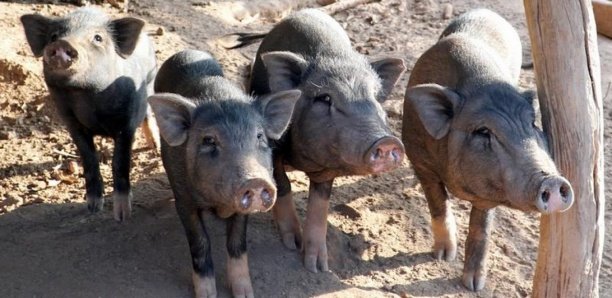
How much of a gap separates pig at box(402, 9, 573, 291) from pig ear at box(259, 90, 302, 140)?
0.74 m

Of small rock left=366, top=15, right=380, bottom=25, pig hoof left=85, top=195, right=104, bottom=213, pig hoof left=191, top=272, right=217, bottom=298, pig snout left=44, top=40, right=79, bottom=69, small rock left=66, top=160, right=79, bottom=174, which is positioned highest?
pig snout left=44, top=40, right=79, bottom=69

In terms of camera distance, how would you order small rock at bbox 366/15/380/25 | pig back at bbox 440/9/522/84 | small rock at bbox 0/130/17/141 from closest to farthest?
pig back at bbox 440/9/522/84 < small rock at bbox 0/130/17/141 < small rock at bbox 366/15/380/25

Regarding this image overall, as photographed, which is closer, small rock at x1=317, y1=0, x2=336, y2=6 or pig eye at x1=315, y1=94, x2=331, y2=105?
pig eye at x1=315, y1=94, x2=331, y2=105

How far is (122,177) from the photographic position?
5984mm

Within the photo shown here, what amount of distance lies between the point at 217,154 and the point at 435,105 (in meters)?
1.40

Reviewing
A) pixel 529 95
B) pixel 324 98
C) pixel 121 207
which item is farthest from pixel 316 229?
pixel 529 95

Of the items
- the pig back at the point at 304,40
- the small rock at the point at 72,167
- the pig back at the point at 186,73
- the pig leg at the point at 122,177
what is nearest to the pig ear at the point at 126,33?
the pig back at the point at 186,73

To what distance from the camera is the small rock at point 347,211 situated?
6.31m

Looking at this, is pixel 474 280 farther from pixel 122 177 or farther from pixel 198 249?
pixel 122 177

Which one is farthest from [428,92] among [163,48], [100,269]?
[163,48]

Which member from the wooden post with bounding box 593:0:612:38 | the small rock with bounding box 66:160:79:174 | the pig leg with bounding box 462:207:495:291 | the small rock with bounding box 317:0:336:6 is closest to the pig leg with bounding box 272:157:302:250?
the pig leg with bounding box 462:207:495:291

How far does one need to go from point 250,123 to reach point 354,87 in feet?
2.59

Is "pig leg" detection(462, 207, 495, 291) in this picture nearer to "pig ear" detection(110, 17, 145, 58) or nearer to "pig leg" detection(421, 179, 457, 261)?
"pig leg" detection(421, 179, 457, 261)

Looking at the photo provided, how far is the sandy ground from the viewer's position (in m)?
5.32
